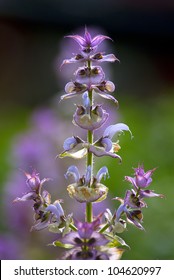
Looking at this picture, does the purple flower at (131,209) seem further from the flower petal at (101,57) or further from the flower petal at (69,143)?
the flower petal at (101,57)

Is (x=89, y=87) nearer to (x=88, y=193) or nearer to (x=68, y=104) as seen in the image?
(x=88, y=193)

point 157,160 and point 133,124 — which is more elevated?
point 133,124

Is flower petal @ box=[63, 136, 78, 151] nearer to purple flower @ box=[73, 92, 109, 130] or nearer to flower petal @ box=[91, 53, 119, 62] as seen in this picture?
purple flower @ box=[73, 92, 109, 130]

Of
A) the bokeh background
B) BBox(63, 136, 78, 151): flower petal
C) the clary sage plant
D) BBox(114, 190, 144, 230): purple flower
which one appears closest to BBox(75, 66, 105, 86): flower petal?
the clary sage plant

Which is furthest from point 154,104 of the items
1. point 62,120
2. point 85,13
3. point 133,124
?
point 85,13

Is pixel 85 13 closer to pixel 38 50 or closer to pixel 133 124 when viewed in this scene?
pixel 38 50

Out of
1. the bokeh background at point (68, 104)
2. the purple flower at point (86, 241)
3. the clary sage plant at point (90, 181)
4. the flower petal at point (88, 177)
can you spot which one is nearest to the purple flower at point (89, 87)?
the clary sage plant at point (90, 181)

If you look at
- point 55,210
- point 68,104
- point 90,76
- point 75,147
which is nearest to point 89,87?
point 90,76
